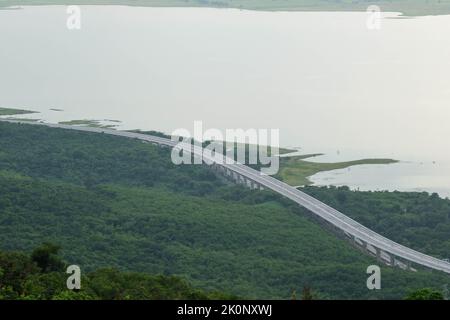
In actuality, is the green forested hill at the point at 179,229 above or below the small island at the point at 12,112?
below

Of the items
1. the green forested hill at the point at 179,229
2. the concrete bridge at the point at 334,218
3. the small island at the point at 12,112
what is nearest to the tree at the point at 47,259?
the green forested hill at the point at 179,229

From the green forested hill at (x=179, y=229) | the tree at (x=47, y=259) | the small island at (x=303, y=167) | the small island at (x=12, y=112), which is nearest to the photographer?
the tree at (x=47, y=259)

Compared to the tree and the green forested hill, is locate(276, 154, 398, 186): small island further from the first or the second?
the tree

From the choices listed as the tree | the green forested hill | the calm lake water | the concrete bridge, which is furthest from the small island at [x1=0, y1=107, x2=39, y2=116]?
the tree

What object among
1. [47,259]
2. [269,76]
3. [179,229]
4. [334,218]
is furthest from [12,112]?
[47,259]

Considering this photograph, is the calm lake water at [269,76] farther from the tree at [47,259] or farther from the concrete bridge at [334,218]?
the tree at [47,259]

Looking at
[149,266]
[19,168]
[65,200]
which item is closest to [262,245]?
[149,266]

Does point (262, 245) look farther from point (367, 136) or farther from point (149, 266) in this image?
point (367, 136)
